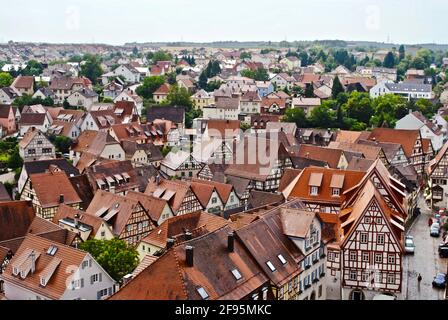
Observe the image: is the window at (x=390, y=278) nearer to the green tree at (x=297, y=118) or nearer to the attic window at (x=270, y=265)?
the attic window at (x=270, y=265)

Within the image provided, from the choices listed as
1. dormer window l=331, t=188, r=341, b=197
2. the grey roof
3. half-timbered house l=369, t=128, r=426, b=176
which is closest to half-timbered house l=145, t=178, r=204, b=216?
dormer window l=331, t=188, r=341, b=197

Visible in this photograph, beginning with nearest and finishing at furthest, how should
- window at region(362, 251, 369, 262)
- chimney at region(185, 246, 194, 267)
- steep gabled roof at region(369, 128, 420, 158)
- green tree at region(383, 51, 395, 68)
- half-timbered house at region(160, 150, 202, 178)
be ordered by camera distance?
chimney at region(185, 246, 194, 267), window at region(362, 251, 369, 262), half-timbered house at region(160, 150, 202, 178), steep gabled roof at region(369, 128, 420, 158), green tree at region(383, 51, 395, 68)

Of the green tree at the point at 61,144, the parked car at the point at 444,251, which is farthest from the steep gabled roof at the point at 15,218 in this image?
the green tree at the point at 61,144

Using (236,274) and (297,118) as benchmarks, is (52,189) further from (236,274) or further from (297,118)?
(297,118)

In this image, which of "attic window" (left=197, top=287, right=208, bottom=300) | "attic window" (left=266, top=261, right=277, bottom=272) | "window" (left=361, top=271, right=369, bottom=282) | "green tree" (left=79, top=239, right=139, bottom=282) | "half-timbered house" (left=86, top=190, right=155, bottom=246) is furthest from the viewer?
"half-timbered house" (left=86, top=190, right=155, bottom=246)

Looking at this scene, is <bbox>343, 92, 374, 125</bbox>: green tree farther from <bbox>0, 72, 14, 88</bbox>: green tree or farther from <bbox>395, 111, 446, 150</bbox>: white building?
<bbox>0, 72, 14, 88</bbox>: green tree

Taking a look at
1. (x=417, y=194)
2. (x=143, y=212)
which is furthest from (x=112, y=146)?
(x=417, y=194)
